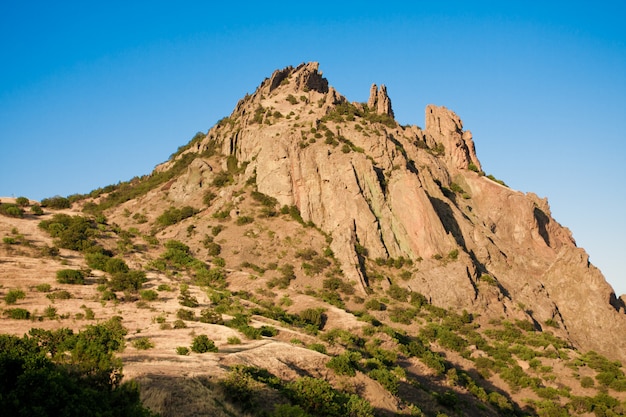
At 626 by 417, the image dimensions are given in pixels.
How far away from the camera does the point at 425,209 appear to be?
68000 mm

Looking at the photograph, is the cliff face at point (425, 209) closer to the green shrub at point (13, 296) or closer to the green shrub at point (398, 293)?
the green shrub at point (398, 293)

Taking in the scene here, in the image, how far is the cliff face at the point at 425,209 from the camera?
6181 cm

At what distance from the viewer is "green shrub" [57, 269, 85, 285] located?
3762cm

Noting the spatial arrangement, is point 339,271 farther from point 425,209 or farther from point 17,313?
point 17,313

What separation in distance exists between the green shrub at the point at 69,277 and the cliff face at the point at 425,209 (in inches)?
1335

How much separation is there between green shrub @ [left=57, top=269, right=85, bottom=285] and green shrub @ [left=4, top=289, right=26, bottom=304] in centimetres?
481

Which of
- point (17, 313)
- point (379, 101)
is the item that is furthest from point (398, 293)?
point (379, 101)

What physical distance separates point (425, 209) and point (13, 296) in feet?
176

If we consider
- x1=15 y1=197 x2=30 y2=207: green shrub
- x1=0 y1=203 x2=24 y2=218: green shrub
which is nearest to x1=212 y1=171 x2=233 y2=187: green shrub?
x1=15 y1=197 x2=30 y2=207: green shrub

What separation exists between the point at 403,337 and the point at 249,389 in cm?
3185

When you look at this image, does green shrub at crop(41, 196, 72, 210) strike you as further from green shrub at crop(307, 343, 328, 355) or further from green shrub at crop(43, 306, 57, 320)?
green shrub at crop(307, 343, 328, 355)

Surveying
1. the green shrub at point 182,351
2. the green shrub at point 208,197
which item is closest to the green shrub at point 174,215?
the green shrub at point 208,197

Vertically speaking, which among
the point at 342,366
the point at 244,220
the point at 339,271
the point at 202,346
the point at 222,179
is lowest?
the point at 342,366

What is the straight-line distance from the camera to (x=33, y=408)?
36.5 feet
